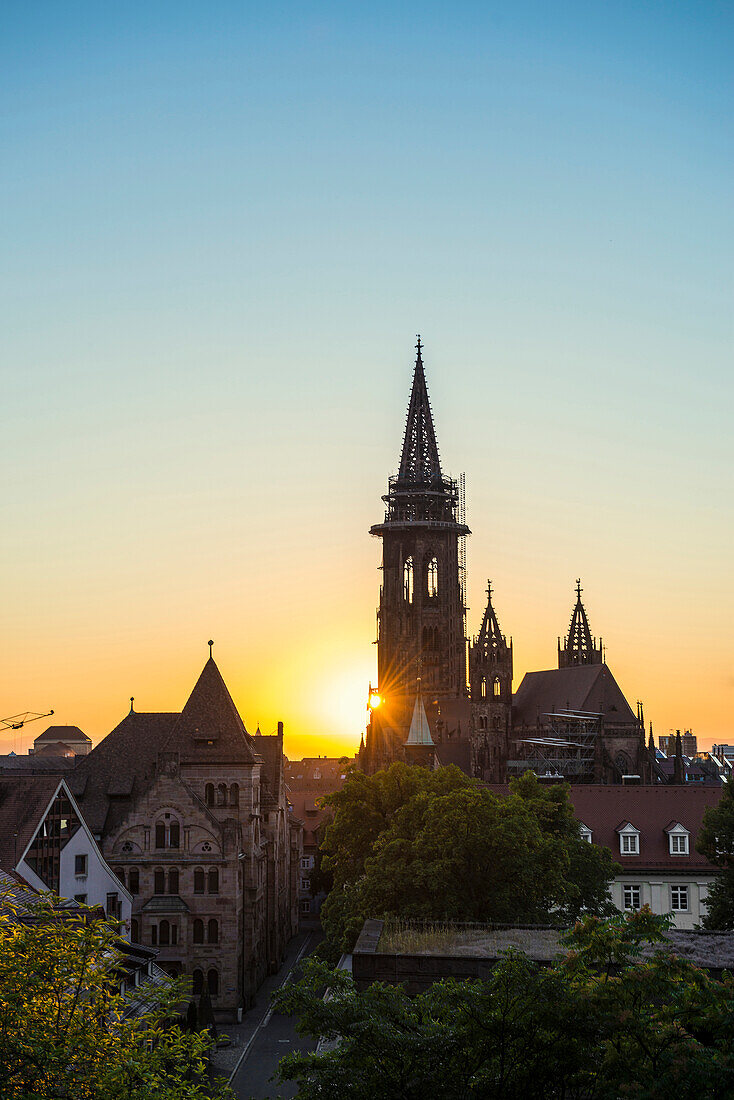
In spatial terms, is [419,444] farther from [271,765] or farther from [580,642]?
[271,765]

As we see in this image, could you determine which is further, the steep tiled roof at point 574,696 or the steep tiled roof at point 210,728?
the steep tiled roof at point 574,696

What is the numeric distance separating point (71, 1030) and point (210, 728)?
48756mm

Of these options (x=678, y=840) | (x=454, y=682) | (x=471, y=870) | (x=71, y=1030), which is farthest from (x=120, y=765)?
(x=454, y=682)

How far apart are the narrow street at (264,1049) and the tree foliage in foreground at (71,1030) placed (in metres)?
20.8

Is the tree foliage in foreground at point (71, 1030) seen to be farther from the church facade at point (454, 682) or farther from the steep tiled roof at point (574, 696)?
the steep tiled roof at point (574, 696)

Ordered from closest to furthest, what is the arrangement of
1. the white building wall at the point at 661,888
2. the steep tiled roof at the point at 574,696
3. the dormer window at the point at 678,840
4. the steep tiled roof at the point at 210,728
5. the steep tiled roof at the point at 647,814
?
the steep tiled roof at the point at 210,728 → the white building wall at the point at 661,888 → the steep tiled roof at the point at 647,814 → the dormer window at the point at 678,840 → the steep tiled roof at the point at 574,696

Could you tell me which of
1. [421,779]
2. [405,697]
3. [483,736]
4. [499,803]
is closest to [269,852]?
[421,779]

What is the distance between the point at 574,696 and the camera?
118 meters

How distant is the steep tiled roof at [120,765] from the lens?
226 feet

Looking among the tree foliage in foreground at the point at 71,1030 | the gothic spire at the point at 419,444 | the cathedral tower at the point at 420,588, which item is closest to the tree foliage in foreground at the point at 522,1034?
the tree foliage in foreground at the point at 71,1030

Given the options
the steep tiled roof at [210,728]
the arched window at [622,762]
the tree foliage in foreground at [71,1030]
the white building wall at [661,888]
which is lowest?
the white building wall at [661,888]

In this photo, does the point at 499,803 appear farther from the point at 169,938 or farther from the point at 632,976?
the point at 632,976

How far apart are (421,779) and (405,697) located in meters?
75.5

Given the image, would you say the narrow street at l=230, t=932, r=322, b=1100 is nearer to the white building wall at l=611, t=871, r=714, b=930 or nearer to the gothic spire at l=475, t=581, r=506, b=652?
→ the white building wall at l=611, t=871, r=714, b=930
